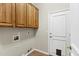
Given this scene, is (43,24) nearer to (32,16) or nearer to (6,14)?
(32,16)

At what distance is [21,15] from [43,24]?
26 cm

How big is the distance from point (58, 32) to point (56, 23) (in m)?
0.10

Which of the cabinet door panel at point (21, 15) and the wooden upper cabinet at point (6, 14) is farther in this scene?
the cabinet door panel at point (21, 15)

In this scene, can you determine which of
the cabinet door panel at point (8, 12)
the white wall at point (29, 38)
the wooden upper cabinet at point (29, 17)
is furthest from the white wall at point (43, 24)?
the cabinet door panel at point (8, 12)

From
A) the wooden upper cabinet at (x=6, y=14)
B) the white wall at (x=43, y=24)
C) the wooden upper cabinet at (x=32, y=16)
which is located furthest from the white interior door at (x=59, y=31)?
the wooden upper cabinet at (x=6, y=14)

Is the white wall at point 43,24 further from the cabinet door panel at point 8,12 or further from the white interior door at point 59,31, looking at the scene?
the cabinet door panel at point 8,12

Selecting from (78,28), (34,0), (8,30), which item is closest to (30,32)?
(8,30)

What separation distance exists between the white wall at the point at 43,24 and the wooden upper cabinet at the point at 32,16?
46mm

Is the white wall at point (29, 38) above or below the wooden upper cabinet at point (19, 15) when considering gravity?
below

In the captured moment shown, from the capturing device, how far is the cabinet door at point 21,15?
1.17 m

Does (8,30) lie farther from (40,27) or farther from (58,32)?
(58,32)

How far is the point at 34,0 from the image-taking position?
1.08 metres

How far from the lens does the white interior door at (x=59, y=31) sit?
115cm

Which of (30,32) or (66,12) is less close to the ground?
(66,12)
